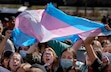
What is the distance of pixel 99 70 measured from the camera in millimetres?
4738

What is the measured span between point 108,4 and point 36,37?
786 inches

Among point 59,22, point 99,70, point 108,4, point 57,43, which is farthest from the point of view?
point 108,4

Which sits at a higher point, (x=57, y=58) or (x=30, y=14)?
(x=30, y=14)

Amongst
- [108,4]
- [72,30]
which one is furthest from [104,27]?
[108,4]

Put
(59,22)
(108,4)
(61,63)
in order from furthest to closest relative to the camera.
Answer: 1. (108,4)
2. (59,22)
3. (61,63)

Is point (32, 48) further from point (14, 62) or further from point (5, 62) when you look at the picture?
point (14, 62)

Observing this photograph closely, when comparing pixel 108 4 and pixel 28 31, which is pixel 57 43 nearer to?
pixel 28 31

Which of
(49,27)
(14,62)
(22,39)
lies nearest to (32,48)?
(22,39)

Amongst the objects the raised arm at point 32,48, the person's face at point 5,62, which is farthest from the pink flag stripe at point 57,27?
the person's face at point 5,62

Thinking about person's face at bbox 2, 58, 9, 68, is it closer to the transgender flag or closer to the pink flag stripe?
the transgender flag

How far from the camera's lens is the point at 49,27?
214 inches

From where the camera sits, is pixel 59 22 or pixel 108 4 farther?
pixel 108 4

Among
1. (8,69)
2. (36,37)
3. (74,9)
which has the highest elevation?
(36,37)

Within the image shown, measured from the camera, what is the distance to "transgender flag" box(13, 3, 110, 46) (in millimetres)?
Answer: 5238
